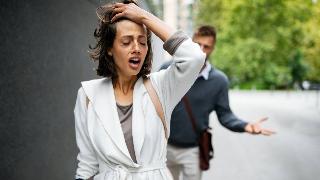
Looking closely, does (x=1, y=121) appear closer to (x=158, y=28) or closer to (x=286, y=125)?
(x=158, y=28)

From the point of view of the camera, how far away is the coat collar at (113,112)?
7.41 ft

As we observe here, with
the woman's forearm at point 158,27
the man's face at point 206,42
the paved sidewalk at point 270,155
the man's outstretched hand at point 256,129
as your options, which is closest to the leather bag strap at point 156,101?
the woman's forearm at point 158,27

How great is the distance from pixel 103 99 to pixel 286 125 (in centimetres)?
1490

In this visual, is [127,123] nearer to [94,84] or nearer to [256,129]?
[94,84]

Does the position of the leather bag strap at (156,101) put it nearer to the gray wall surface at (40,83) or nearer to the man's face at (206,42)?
the gray wall surface at (40,83)

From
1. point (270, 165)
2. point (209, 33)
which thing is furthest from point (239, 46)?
point (209, 33)

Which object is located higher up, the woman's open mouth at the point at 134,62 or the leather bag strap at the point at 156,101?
the woman's open mouth at the point at 134,62

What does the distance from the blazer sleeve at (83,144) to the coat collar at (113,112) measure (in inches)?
2.3

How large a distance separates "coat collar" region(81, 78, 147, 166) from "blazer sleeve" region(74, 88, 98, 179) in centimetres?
6

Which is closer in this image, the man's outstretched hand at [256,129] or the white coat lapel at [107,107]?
the white coat lapel at [107,107]

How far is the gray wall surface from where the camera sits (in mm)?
2805

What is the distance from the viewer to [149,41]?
2479 mm

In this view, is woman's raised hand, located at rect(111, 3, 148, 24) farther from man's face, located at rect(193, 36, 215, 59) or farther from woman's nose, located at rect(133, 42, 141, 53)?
man's face, located at rect(193, 36, 215, 59)

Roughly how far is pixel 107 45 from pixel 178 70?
15.5 inches
